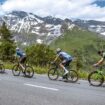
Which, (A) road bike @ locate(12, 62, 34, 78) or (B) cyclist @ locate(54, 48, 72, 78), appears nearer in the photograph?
(B) cyclist @ locate(54, 48, 72, 78)

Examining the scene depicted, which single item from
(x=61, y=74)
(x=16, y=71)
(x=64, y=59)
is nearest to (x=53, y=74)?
(x=61, y=74)

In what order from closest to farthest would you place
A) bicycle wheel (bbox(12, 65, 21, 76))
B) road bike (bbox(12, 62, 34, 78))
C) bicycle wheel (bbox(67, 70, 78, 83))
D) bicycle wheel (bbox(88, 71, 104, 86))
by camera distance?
bicycle wheel (bbox(88, 71, 104, 86)) → bicycle wheel (bbox(67, 70, 78, 83)) → road bike (bbox(12, 62, 34, 78)) → bicycle wheel (bbox(12, 65, 21, 76))

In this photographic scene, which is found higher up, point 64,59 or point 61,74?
point 64,59

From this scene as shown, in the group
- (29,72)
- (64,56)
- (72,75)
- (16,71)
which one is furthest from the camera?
(16,71)

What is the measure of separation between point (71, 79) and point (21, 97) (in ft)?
27.6

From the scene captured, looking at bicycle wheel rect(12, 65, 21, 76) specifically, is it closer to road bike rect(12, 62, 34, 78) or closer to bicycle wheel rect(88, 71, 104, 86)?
road bike rect(12, 62, 34, 78)

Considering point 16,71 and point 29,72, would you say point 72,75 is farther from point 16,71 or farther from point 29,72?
point 16,71

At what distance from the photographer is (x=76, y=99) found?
43.0 feet

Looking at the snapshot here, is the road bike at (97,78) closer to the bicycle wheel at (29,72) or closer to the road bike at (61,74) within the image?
the road bike at (61,74)

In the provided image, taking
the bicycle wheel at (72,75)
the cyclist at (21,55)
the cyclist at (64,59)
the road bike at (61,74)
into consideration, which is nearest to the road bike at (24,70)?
the cyclist at (21,55)

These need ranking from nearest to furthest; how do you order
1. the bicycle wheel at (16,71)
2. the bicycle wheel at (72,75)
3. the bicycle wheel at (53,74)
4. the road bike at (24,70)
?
1. the bicycle wheel at (72,75)
2. the bicycle wheel at (53,74)
3. the road bike at (24,70)
4. the bicycle wheel at (16,71)

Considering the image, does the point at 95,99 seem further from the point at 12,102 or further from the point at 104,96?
the point at 12,102

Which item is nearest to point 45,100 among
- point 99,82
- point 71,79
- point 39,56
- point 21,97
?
point 21,97

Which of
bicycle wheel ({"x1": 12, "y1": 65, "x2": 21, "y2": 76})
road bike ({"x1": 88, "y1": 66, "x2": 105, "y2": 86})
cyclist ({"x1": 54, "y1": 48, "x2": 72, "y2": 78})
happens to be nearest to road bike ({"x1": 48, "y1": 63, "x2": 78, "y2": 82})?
cyclist ({"x1": 54, "y1": 48, "x2": 72, "y2": 78})
